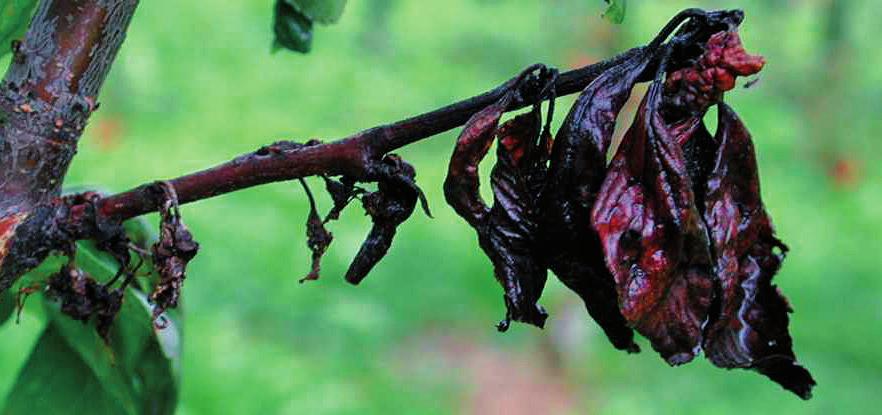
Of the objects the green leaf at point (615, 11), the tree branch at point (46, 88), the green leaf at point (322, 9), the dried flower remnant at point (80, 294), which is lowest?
the dried flower remnant at point (80, 294)

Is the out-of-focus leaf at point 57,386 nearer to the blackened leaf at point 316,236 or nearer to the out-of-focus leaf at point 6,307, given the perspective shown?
the out-of-focus leaf at point 6,307

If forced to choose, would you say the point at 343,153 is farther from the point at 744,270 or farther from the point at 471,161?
the point at 744,270

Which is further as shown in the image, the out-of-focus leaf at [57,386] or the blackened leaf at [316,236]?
the out-of-focus leaf at [57,386]

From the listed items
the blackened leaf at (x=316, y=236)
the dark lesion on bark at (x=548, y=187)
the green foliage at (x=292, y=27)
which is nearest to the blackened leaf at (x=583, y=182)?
the dark lesion on bark at (x=548, y=187)

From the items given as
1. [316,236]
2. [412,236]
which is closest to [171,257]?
[316,236]

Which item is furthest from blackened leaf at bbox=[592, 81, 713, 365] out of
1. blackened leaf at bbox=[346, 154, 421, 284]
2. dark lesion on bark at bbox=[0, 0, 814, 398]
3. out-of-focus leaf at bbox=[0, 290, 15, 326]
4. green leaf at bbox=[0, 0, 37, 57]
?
out-of-focus leaf at bbox=[0, 290, 15, 326]

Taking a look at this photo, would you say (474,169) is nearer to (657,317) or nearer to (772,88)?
(657,317)

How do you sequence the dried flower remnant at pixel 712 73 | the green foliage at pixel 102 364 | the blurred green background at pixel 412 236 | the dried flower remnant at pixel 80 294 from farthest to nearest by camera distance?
1. the blurred green background at pixel 412 236
2. the green foliage at pixel 102 364
3. the dried flower remnant at pixel 80 294
4. the dried flower remnant at pixel 712 73

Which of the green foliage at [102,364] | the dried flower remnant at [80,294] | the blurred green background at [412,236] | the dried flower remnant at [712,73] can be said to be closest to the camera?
the dried flower remnant at [712,73]
